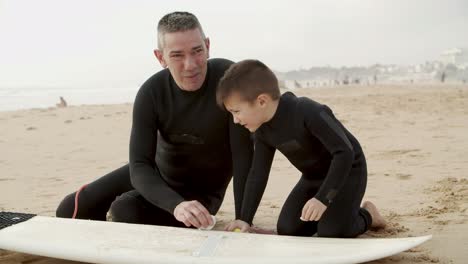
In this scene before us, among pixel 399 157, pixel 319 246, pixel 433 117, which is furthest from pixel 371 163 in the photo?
pixel 433 117

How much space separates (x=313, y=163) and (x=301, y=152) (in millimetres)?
90

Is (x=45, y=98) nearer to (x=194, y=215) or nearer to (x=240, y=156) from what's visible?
(x=240, y=156)

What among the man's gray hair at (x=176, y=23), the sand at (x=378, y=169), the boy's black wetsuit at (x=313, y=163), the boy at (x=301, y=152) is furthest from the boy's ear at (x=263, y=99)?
the sand at (x=378, y=169)

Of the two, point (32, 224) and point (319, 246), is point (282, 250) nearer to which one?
point (319, 246)

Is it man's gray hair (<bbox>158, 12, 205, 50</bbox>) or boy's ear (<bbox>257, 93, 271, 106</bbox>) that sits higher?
man's gray hair (<bbox>158, 12, 205, 50</bbox>)

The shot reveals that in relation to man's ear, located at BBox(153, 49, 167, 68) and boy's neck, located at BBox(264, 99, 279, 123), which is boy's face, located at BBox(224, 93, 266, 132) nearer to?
boy's neck, located at BBox(264, 99, 279, 123)

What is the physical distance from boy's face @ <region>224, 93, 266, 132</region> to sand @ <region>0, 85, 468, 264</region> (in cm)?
88

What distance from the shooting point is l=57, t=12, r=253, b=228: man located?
2.79 meters

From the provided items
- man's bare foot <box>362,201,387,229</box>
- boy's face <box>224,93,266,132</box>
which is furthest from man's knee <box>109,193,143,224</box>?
man's bare foot <box>362,201,387,229</box>

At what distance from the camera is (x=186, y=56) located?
2775 millimetres

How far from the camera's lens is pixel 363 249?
231 cm

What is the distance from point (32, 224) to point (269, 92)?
142 centimetres

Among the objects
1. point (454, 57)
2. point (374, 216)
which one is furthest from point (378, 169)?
point (454, 57)

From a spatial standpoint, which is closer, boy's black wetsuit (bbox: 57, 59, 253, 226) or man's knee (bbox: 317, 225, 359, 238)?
man's knee (bbox: 317, 225, 359, 238)
